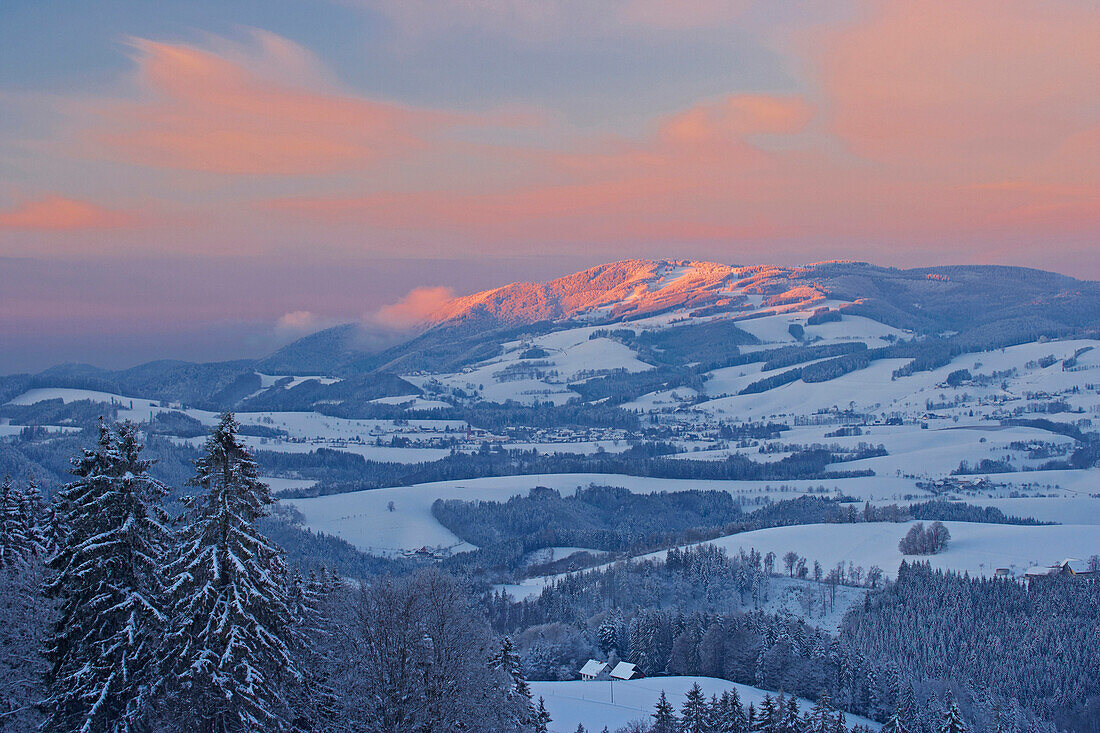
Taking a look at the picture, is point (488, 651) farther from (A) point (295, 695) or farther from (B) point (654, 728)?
(B) point (654, 728)

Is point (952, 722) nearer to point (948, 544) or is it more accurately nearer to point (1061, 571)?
point (1061, 571)

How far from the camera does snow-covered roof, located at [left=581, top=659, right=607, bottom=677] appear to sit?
64812mm

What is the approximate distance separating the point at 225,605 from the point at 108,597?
2.62m

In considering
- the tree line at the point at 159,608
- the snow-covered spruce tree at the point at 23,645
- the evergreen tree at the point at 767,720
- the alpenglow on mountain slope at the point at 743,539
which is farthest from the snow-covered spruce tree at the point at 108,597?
the evergreen tree at the point at 767,720

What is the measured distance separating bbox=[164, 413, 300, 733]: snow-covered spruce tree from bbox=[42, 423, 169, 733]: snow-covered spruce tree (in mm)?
849

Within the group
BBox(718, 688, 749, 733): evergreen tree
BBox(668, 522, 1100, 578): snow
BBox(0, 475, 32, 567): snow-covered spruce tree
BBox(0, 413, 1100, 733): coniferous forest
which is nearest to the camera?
BBox(0, 413, 1100, 733): coniferous forest

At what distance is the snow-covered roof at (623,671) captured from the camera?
63.6 m

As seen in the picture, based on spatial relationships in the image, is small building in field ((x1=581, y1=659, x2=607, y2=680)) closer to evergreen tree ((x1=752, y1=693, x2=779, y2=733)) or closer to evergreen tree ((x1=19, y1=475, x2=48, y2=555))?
evergreen tree ((x1=752, y1=693, x2=779, y2=733))

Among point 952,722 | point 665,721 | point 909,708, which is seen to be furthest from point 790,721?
point 909,708

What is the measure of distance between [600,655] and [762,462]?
330 feet

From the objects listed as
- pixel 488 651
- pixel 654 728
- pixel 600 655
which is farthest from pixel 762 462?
pixel 488 651

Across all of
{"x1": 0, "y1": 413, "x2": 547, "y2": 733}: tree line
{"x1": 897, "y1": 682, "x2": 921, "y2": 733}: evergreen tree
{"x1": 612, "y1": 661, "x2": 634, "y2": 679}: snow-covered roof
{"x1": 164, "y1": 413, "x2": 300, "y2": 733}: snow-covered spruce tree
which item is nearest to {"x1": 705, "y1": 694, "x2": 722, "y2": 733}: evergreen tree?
{"x1": 897, "y1": 682, "x2": 921, "y2": 733}: evergreen tree

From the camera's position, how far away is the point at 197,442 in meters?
166

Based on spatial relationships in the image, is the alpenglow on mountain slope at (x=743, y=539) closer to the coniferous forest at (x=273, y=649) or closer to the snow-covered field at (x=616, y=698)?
the snow-covered field at (x=616, y=698)
